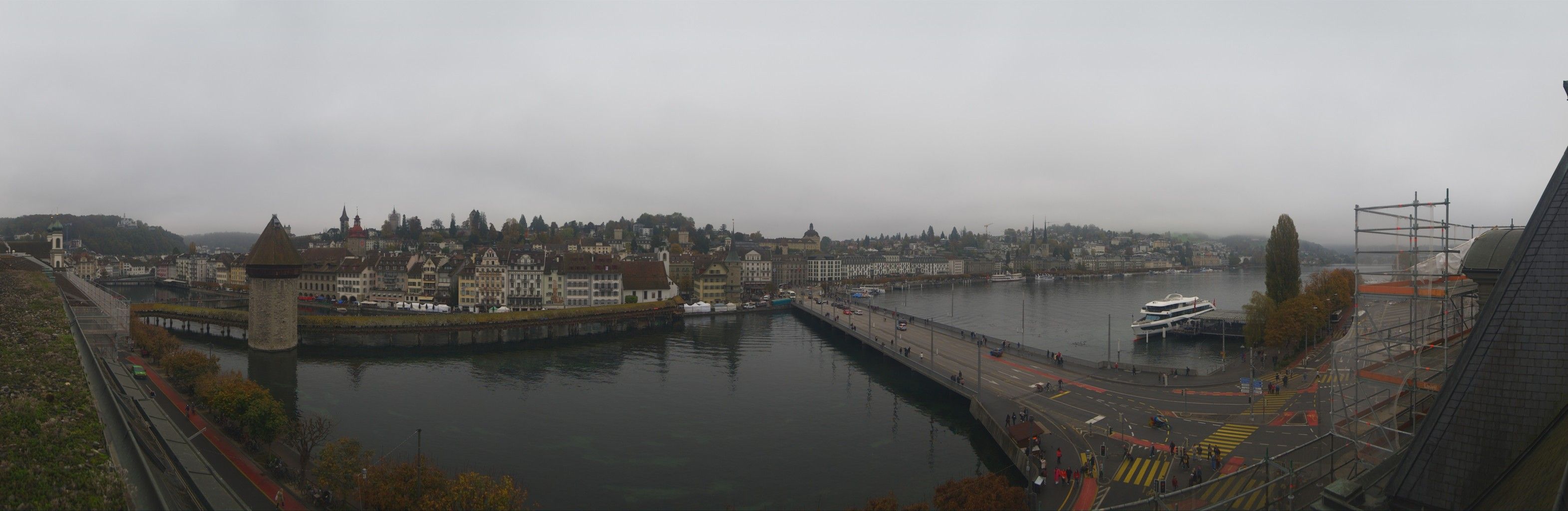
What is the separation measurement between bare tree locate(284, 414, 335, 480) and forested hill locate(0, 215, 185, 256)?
15137 centimetres

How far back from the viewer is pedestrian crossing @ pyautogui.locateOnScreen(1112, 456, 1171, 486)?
1598cm

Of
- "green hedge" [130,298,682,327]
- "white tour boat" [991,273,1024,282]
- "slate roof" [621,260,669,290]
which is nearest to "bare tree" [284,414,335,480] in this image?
"green hedge" [130,298,682,327]

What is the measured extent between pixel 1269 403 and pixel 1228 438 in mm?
5047

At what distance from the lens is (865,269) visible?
5005 inches

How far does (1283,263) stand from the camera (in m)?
40.7

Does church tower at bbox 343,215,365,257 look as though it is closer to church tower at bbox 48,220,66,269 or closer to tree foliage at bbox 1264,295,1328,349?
church tower at bbox 48,220,66,269

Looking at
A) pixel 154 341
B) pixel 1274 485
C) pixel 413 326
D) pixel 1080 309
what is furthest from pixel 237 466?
pixel 1080 309

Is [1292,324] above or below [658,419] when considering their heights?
above

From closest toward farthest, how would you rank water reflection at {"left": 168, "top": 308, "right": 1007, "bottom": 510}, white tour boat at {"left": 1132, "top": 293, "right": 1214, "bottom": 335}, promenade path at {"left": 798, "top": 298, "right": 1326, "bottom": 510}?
promenade path at {"left": 798, "top": 298, "right": 1326, "bottom": 510} → water reflection at {"left": 168, "top": 308, "right": 1007, "bottom": 510} → white tour boat at {"left": 1132, "top": 293, "right": 1214, "bottom": 335}

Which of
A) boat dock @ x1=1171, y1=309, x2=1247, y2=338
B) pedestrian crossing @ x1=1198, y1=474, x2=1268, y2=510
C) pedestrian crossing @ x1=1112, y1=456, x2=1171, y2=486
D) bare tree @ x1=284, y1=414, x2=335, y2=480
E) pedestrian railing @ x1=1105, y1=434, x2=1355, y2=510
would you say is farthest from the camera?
boat dock @ x1=1171, y1=309, x2=1247, y2=338

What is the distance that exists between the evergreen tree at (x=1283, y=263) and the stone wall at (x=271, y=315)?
57.4 meters

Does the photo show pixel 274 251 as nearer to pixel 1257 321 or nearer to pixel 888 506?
pixel 888 506

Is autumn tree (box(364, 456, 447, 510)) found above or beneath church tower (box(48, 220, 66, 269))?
beneath

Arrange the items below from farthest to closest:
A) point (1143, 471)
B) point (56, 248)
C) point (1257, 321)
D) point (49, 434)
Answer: point (56, 248) < point (1257, 321) < point (1143, 471) < point (49, 434)
